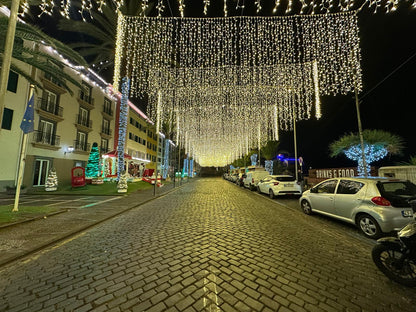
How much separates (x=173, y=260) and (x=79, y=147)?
899 inches

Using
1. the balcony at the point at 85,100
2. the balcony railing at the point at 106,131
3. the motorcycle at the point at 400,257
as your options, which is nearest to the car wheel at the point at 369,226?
the motorcycle at the point at 400,257

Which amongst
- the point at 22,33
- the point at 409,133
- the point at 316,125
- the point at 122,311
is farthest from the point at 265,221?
the point at 316,125

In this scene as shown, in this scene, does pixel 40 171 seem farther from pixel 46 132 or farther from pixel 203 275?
pixel 203 275

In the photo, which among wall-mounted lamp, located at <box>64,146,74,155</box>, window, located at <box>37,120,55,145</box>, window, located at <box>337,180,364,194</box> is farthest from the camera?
wall-mounted lamp, located at <box>64,146,74,155</box>

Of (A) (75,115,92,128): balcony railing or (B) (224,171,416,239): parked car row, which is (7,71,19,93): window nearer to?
(A) (75,115,92,128): balcony railing

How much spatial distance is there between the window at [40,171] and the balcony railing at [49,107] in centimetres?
484

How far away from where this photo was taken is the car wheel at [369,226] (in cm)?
456

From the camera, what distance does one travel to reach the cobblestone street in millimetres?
2248

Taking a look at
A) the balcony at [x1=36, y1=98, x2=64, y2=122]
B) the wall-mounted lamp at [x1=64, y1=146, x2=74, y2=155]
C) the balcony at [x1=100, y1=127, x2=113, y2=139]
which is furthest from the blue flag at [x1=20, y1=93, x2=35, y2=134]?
the balcony at [x1=100, y1=127, x2=113, y2=139]

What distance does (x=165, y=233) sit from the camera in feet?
16.5

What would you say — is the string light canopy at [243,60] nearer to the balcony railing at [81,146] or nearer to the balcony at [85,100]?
the balcony at [85,100]

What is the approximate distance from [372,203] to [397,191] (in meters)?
0.80

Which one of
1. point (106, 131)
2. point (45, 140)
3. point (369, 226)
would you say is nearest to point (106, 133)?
point (106, 131)

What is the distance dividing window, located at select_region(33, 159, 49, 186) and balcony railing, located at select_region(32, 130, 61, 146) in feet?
5.83
